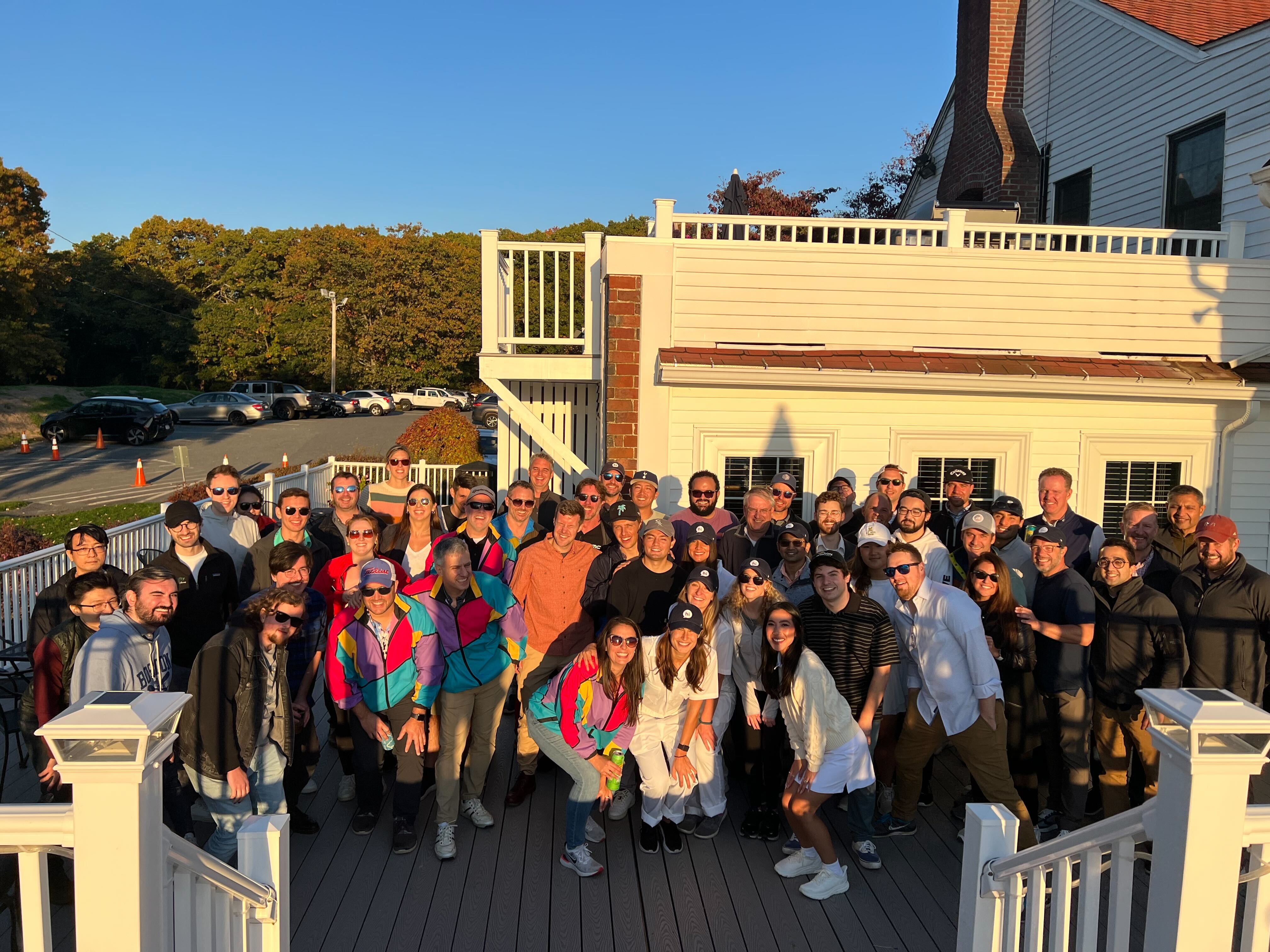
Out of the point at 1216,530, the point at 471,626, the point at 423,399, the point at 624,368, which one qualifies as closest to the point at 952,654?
the point at 1216,530

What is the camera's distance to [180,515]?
4871 millimetres

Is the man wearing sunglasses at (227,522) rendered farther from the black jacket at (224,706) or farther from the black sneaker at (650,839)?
the black sneaker at (650,839)

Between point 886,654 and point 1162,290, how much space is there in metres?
6.18

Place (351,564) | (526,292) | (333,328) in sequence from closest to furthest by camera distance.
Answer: (351,564)
(526,292)
(333,328)

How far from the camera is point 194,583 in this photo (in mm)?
4844

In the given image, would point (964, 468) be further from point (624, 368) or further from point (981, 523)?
point (981, 523)

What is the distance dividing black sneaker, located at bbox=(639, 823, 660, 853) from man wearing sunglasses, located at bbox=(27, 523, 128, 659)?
301 centimetres

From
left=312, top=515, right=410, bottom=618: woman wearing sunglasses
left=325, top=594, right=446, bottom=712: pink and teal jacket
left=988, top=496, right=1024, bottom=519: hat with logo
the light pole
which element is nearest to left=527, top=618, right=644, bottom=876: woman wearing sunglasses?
left=325, top=594, right=446, bottom=712: pink and teal jacket

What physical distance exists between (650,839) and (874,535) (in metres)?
2.10

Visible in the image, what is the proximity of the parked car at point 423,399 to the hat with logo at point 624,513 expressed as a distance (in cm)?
4317

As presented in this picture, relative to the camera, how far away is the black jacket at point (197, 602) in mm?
4816

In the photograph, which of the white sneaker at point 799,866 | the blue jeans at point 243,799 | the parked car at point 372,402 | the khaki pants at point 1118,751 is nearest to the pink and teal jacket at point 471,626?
the blue jeans at point 243,799

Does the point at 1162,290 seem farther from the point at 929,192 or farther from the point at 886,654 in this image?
the point at 929,192

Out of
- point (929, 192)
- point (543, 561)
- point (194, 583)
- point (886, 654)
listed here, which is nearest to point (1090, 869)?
point (886, 654)
